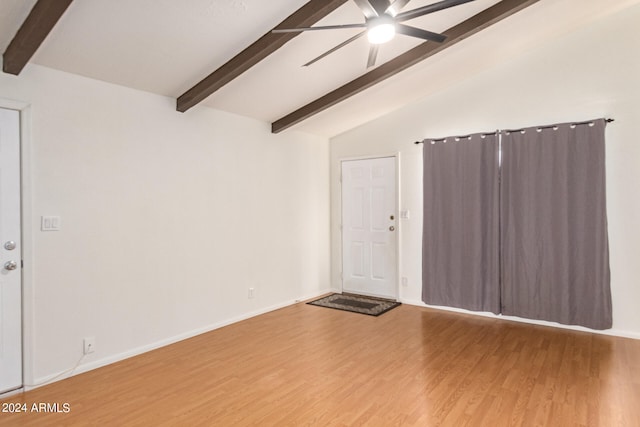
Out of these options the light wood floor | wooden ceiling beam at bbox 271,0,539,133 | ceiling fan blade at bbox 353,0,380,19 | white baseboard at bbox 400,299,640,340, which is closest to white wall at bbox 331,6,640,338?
white baseboard at bbox 400,299,640,340

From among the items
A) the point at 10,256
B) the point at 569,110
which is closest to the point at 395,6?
the point at 569,110

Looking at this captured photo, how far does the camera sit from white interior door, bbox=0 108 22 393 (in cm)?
256

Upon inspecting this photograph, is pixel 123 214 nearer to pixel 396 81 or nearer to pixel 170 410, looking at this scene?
pixel 170 410

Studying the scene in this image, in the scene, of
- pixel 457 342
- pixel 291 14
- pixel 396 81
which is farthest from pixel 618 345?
pixel 291 14

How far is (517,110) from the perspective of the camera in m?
4.12

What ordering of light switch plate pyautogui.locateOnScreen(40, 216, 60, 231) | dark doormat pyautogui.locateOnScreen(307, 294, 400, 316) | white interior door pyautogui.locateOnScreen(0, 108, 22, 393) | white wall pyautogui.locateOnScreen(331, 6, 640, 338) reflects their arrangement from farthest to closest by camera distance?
dark doormat pyautogui.locateOnScreen(307, 294, 400, 316), white wall pyautogui.locateOnScreen(331, 6, 640, 338), light switch plate pyautogui.locateOnScreen(40, 216, 60, 231), white interior door pyautogui.locateOnScreen(0, 108, 22, 393)

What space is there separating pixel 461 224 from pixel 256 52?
9.74 ft

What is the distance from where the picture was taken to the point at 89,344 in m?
2.96

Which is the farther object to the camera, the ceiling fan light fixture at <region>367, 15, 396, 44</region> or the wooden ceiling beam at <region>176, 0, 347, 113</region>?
the wooden ceiling beam at <region>176, 0, 347, 113</region>

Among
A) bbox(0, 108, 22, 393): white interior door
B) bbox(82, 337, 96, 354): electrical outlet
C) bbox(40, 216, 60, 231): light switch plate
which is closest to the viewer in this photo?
bbox(0, 108, 22, 393): white interior door

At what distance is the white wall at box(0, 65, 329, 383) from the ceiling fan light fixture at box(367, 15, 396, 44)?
2.12 m

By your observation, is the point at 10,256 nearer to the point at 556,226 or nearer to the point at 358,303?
the point at 358,303

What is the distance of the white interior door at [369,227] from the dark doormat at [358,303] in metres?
0.18

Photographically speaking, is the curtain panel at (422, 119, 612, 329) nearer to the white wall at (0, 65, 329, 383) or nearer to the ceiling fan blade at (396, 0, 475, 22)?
the white wall at (0, 65, 329, 383)
